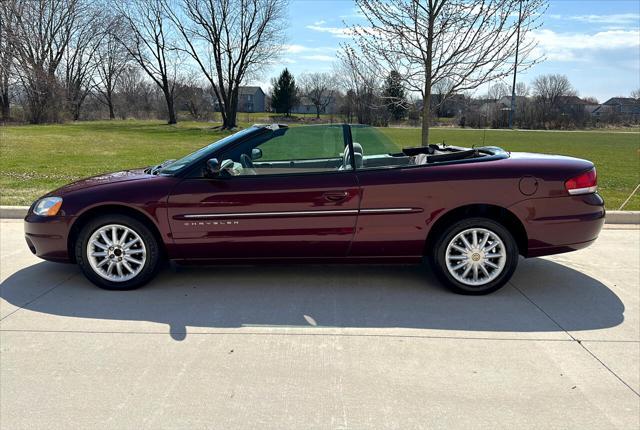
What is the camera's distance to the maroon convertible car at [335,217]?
402 centimetres

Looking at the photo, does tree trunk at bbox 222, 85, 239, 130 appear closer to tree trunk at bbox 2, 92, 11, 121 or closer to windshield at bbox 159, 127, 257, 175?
tree trunk at bbox 2, 92, 11, 121

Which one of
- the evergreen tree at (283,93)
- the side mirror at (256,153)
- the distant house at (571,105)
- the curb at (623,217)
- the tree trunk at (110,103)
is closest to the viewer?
the side mirror at (256,153)

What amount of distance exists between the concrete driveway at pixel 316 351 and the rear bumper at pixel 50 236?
0.31 metres

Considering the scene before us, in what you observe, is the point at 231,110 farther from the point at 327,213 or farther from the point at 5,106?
the point at 327,213

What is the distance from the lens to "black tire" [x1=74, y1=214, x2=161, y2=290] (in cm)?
409

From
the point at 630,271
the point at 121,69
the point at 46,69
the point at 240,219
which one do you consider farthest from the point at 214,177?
the point at 121,69

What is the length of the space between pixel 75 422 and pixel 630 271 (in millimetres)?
5038

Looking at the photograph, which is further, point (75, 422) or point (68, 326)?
point (68, 326)

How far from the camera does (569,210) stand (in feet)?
13.2

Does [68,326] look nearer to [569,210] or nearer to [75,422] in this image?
[75,422]

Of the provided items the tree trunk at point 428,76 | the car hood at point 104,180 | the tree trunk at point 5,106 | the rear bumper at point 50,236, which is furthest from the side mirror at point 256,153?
the tree trunk at point 5,106

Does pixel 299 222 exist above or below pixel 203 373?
above

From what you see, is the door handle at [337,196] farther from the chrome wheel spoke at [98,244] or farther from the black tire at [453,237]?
the chrome wheel spoke at [98,244]

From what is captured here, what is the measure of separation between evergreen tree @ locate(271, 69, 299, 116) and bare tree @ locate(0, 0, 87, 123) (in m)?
28.2
